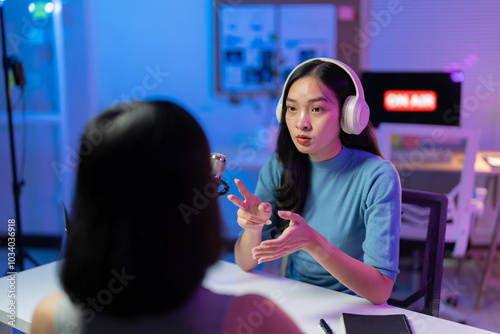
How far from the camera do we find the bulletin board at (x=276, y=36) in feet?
11.8

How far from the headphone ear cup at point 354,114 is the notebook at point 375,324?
0.53 metres

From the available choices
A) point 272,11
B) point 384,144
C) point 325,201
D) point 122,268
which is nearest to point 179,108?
point 122,268

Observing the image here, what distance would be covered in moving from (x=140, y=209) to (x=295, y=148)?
3.30ft

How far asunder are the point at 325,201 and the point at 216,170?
0.48 m

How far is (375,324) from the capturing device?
3.82ft

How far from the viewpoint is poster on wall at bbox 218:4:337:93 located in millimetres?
3598

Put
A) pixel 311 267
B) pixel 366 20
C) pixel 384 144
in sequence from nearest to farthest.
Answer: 1. pixel 311 267
2. pixel 384 144
3. pixel 366 20

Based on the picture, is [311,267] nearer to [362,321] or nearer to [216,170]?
[362,321]

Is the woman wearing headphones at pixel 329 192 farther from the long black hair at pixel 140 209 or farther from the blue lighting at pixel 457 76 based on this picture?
the blue lighting at pixel 457 76

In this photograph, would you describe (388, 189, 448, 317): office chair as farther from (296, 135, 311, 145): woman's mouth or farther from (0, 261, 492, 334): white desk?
(296, 135, 311, 145): woman's mouth

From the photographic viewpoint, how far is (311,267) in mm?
1510

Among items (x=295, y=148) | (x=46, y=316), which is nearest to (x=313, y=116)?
(x=295, y=148)

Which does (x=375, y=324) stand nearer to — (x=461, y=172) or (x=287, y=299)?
(x=287, y=299)

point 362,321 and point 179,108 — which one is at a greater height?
point 179,108
